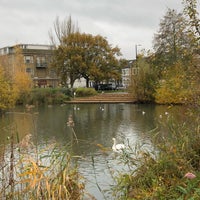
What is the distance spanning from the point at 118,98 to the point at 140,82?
4.04 m

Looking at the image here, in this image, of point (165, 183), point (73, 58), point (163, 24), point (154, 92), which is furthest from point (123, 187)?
point (73, 58)

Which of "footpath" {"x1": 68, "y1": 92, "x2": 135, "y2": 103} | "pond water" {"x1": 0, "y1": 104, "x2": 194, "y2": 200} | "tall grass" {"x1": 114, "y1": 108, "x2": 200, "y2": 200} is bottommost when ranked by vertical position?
"pond water" {"x1": 0, "y1": 104, "x2": 194, "y2": 200}

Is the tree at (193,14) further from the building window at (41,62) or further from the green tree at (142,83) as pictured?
the building window at (41,62)

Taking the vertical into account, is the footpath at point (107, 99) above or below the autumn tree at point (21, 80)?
below

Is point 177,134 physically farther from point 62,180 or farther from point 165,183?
point 62,180

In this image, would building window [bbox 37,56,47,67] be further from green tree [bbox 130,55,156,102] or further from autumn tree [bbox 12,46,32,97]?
green tree [bbox 130,55,156,102]

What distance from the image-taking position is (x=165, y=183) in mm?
4645

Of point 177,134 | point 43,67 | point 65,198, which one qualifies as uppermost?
point 43,67

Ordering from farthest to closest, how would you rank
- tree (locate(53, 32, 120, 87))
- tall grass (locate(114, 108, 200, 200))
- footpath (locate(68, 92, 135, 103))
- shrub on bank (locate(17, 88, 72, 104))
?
tree (locate(53, 32, 120, 87))
shrub on bank (locate(17, 88, 72, 104))
footpath (locate(68, 92, 135, 103))
tall grass (locate(114, 108, 200, 200))

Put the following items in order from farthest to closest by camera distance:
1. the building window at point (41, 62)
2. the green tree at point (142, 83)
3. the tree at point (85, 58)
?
the building window at point (41, 62)
the tree at point (85, 58)
the green tree at point (142, 83)

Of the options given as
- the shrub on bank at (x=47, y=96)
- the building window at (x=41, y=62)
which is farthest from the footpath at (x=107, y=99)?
the building window at (x=41, y=62)

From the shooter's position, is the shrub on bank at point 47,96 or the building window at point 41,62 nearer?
the shrub on bank at point 47,96

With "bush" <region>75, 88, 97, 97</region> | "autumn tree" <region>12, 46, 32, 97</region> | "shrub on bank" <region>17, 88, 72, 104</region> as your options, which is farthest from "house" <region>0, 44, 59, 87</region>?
"shrub on bank" <region>17, 88, 72, 104</region>

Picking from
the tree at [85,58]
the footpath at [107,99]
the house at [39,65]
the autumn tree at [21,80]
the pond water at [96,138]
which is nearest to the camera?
the pond water at [96,138]
